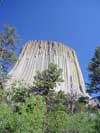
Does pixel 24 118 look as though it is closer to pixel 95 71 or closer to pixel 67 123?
pixel 67 123

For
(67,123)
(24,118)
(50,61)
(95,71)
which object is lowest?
(24,118)

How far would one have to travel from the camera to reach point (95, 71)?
37906mm

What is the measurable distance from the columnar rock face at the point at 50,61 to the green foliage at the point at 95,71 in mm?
21372

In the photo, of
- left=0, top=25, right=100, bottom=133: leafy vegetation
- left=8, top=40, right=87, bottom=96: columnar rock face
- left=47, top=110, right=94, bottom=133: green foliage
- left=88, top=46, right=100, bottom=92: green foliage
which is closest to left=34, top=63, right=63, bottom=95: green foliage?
left=0, top=25, right=100, bottom=133: leafy vegetation

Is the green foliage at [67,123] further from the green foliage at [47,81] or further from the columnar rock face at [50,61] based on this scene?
the columnar rock face at [50,61]

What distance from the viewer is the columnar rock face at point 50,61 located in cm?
6119

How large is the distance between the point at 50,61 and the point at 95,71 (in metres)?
25.4

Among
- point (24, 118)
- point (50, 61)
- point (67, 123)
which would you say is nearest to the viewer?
point (24, 118)

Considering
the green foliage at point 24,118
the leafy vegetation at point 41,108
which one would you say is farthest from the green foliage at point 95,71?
the green foliage at point 24,118

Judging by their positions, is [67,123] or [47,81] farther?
[47,81]

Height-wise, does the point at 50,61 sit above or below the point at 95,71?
above

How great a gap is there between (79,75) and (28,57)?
9.87 meters

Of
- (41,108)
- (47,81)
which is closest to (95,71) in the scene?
(47,81)

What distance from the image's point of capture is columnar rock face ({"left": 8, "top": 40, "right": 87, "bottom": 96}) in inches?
2409
